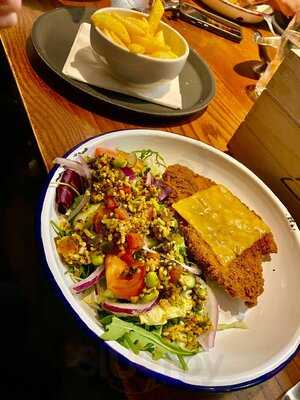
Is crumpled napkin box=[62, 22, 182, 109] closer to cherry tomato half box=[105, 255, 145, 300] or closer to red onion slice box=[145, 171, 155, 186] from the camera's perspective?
red onion slice box=[145, 171, 155, 186]

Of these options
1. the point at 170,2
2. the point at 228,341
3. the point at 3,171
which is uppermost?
the point at 170,2

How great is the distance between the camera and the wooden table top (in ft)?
2.58

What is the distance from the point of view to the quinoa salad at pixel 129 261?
728 mm

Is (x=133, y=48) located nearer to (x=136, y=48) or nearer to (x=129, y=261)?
(x=136, y=48)

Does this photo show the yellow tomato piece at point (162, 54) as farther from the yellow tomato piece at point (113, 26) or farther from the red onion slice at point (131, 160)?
the red onion slice at point (131, 160)

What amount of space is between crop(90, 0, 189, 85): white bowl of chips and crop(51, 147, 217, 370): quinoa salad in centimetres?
34

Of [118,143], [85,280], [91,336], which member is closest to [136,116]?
[118,143]

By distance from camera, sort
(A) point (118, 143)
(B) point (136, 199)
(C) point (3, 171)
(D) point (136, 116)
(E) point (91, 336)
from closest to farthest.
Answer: (E) point (91, 336), (B) point (136, 199), (A) point (118, 143), (D) point (136, 116), (C) point (3, 171)

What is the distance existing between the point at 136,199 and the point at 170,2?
122cm

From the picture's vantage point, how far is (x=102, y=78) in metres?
1.19

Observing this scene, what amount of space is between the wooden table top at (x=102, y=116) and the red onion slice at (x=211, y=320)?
0.29ft

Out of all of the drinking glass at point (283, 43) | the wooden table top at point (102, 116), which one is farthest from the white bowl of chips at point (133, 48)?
the drinking glass at point (283, 43)

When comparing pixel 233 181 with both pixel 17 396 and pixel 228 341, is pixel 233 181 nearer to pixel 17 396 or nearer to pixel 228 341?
pixel 228 341

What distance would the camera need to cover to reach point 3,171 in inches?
62.3
